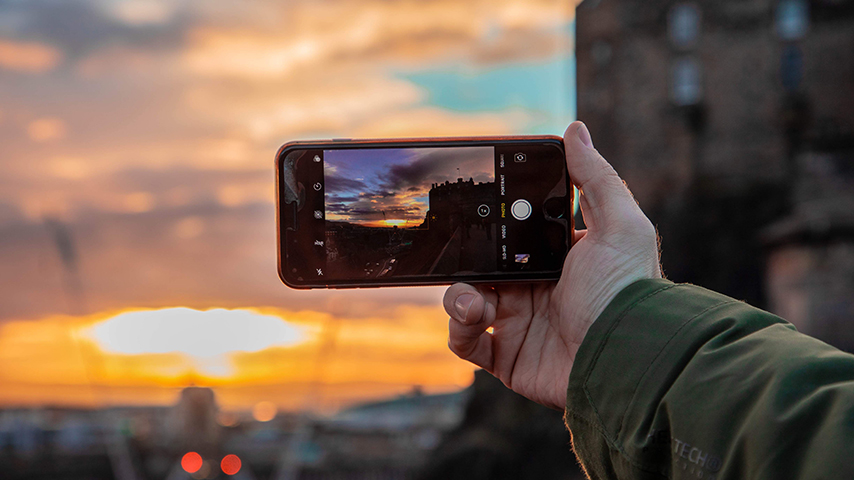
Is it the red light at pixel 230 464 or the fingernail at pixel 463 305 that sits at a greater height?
the fingernail at pixel 463 305

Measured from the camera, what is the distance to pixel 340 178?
2.79 m

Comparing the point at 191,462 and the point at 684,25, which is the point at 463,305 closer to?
the point at 684,25

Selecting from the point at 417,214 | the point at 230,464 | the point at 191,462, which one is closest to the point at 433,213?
the point at 417,214

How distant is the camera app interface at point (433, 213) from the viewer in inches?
109

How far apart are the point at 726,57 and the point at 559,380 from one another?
40.3 m

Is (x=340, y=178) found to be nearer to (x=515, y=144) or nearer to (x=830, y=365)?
(x=515, y=144)

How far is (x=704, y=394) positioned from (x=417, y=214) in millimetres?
1413

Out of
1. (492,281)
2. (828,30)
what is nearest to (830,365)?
(492,281)

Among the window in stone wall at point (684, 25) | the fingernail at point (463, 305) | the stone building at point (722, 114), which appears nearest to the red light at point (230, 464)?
the stone building at point (722, 114)

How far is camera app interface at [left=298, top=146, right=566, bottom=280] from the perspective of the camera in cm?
277

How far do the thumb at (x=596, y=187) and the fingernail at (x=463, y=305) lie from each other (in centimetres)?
46

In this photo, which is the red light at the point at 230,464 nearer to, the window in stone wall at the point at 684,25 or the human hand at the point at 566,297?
the window in stone wall at the point at 684,25

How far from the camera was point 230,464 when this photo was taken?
8456 cm

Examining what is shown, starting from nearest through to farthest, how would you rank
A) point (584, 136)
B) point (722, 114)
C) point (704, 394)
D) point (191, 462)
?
point (704, 394) < point (584, 136) < point (722, 114) < point (191, 462)
